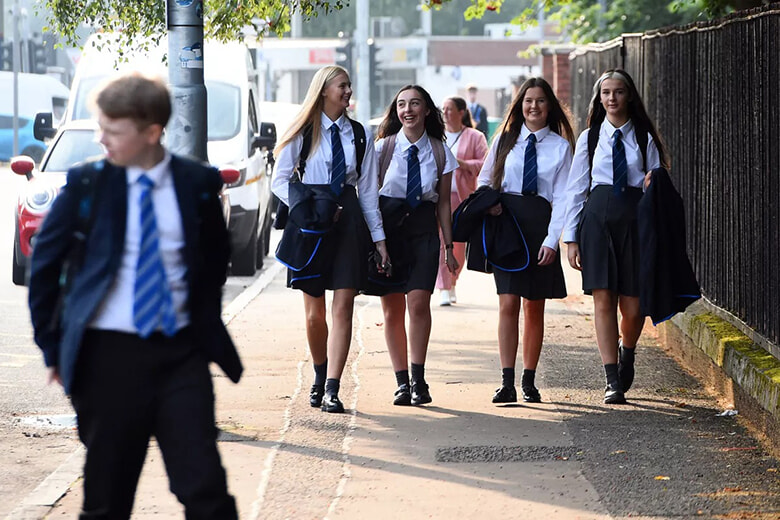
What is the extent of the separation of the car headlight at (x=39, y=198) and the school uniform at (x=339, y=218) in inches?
238

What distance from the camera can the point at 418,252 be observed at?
7.90 meters

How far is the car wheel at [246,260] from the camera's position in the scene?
15.3m

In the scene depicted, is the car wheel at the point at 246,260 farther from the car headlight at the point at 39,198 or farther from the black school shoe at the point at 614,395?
the black school shoe at the point at 614,395

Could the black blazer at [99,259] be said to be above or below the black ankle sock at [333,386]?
above

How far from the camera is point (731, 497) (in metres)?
5.85

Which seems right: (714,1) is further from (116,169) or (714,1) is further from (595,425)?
(116,169)

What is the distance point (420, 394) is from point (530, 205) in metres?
1.20

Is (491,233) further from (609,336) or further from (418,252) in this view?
(609,336)

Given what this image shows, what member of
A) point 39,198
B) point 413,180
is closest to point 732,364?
point 413,180

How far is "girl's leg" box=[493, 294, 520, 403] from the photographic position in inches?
313

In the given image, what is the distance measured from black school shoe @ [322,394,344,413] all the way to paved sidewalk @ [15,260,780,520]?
6 cm

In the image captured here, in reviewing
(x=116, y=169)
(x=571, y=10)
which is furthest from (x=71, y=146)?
(x=571, y=10)


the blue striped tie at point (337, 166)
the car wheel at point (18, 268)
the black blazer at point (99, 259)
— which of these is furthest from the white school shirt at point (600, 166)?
the car wheel at point (18, 268)

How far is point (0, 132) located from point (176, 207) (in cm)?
4339
